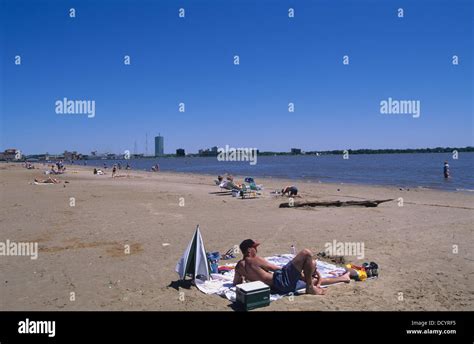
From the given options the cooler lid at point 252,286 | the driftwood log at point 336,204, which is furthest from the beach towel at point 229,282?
the driftwood log at point 336,204

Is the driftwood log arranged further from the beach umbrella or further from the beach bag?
the beach umbrella

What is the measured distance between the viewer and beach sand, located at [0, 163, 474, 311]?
5.51 meters

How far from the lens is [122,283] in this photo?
6301mm

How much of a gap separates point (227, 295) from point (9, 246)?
250 inches

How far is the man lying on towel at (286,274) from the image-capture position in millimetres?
5719

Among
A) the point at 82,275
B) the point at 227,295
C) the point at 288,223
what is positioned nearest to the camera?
the point at 227,295

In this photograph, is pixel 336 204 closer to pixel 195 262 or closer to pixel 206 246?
pixel 206 246

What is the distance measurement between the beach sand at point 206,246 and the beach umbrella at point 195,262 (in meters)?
0.37

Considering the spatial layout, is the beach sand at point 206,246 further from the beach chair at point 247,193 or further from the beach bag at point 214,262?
the beach chair at point 247,193

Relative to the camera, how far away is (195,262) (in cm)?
634

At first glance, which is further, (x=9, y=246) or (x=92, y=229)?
(x=92, y=229)

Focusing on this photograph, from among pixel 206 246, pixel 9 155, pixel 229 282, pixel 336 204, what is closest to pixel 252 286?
pixel 229 282
